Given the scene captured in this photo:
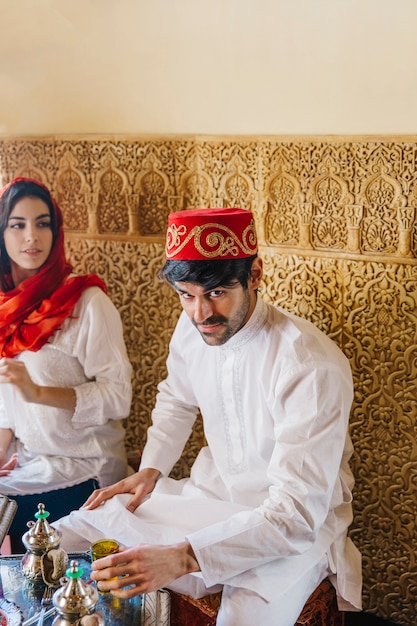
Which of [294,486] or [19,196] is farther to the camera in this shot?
[19,196]

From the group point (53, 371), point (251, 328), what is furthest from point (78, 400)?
point (251, 328)

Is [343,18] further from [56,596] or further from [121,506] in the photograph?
[56,596]

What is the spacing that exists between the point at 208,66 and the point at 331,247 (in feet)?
2.74

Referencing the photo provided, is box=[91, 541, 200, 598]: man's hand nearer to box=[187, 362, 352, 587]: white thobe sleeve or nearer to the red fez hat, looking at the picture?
box=[187, 362, 352, 587]: white thobe sleeve

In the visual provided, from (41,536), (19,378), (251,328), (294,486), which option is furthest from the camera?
(19,378)

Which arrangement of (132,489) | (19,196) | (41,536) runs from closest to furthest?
(41,536)
(132,489)
(19,196)

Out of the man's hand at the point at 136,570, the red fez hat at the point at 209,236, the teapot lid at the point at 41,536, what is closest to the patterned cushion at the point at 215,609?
the man's hand at the point at 136,570

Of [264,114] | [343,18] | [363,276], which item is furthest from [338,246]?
[343,18]

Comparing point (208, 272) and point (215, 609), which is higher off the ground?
point (208, 272)

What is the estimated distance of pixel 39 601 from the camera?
1878 mm

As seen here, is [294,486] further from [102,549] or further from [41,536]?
[41,536]

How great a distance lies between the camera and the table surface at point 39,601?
183cm

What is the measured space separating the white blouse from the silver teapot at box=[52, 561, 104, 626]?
101cm

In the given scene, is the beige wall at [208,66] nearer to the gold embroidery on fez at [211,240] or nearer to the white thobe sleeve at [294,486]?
the gold embroidery on fez at [211,240]
